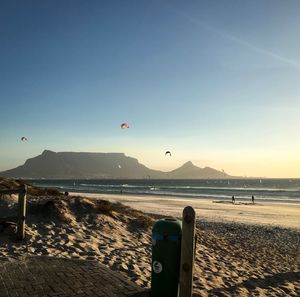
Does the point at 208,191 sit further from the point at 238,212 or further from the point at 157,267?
the point at 157,267

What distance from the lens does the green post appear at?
18.9 feet

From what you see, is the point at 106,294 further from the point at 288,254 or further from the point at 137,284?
the point at 288,254

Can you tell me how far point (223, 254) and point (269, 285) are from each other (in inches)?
110

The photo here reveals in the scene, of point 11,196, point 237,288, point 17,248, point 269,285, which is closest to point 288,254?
point 269,285

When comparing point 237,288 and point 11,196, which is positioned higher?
point 11,196

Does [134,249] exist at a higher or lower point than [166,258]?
lower

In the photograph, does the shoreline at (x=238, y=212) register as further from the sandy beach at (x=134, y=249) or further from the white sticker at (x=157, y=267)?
the white sticker at (x=157, y=267)

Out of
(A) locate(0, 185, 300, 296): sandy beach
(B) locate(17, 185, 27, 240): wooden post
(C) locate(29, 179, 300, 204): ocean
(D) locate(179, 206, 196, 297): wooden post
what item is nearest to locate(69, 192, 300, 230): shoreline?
(A) locate(0, 185, 300, 296): sandy beach

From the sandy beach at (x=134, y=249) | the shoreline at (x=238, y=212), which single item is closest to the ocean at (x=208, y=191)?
the shoreline at (x=238, y=212)

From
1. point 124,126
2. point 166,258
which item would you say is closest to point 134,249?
point 166,258

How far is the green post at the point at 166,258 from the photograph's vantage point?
5.77 meters

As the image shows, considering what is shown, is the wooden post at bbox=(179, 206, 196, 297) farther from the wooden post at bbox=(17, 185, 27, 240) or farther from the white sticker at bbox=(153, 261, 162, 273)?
the wooden post at bbox=(17, 185, 27, 240)

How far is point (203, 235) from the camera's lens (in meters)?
14.9

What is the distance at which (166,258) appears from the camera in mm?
5781
